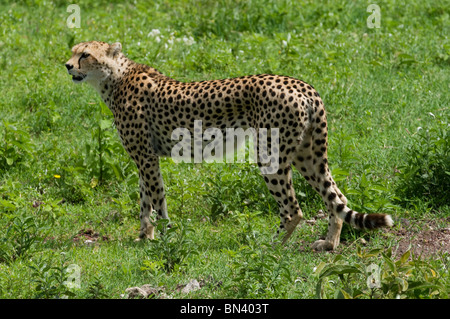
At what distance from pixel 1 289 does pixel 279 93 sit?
2.50 metres

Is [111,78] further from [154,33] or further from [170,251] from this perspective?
[154,33]

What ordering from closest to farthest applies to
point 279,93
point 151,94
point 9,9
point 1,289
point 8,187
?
point 1,289
point 279,93
point 151,94
point 8,187
point 9,9

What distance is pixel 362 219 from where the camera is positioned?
573 cm

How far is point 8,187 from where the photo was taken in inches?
284

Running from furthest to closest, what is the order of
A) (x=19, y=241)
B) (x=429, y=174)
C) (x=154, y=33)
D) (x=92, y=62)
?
(x=154, y=33) → (x=92, y=62) → (x=429, y=174) → (x=19, y=241)

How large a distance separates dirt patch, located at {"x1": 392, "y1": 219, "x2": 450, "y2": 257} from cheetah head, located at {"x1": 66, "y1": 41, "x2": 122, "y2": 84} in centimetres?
288

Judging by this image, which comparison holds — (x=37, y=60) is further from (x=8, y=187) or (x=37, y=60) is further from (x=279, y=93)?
(x=279, y=93)

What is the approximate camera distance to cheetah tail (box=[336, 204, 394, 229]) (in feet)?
18.2

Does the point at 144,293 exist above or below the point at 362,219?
below

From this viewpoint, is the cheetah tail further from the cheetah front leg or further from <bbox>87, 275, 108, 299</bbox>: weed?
<bbox>87, 275, 108, 299</bbox>: weed

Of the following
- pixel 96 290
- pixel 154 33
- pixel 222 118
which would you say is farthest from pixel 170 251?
pixel 154 33

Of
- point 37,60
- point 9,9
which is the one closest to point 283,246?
point 37,60

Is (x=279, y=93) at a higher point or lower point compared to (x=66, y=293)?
higher

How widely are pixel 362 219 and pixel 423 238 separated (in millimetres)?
647
